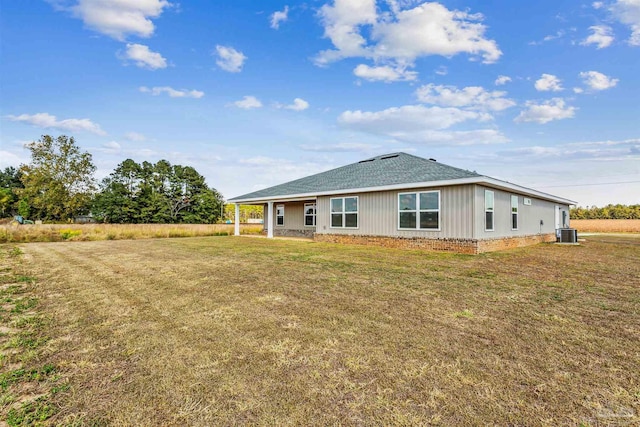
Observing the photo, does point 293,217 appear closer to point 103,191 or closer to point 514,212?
point 514,212

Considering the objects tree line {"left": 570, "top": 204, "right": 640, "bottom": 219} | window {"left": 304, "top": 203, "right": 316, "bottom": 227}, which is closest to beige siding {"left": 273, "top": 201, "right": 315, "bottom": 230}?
window {"left": 304, "top": 203, "right": 316, "bottom": 227}

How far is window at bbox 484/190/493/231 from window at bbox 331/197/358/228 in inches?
208

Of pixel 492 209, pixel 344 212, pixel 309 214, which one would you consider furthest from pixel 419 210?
pixel 309 214

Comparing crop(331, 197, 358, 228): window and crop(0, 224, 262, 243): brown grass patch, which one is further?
crop(0, 224, 262, 243): brown grass patch

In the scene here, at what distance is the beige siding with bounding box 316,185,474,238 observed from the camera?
10459 mm

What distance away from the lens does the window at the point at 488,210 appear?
1096 cm

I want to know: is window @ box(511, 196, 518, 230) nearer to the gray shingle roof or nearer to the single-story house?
the single-story house

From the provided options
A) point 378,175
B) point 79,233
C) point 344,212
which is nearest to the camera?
point 378,175

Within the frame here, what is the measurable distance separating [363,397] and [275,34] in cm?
1538

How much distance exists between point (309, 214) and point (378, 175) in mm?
6608

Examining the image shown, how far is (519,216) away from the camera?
45.2ft

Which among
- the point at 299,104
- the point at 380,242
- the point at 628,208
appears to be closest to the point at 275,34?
the point at 299,104

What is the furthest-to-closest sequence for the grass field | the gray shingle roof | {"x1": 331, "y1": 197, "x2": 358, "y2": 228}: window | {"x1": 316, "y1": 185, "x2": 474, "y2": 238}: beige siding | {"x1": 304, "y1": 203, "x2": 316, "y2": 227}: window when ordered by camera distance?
{"x1": 304, "y1": 203, "x2": 316, "y2": 227}: window → {"x1": 331, "y1": 197, "x2": 358, "y2": 228}: window → the gray shingle roof → {"x1": 316, "y1": 185, "x2": 474, "y2": 238}: beige siding → the grass field

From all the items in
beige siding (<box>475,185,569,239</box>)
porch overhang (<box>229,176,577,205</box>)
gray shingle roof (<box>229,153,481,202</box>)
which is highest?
gray shingle roof (<box>229,153,481,202</box>)
